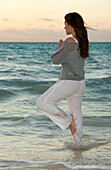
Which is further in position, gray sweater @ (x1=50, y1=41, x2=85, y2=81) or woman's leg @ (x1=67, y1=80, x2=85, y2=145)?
woman's leg @ (x1=67, y1=80, x2=85, y2=145)

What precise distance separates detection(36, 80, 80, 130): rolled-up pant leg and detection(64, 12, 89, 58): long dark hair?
455mm

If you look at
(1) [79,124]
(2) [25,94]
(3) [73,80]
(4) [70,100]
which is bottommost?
(2) [25,94]

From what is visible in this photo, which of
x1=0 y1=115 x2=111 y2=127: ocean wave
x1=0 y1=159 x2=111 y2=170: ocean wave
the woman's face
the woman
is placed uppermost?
the woman's face

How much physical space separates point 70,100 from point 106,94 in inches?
295

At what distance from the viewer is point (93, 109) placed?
9258mm

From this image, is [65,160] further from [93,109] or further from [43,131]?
[93,109]

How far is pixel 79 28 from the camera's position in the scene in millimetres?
4875

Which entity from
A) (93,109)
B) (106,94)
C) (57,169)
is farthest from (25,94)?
(57,169)

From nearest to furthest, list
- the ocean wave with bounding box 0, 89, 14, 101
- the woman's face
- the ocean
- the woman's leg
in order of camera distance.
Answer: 1. the ocean
2. the woman's face
3. the woman's leg
4. the ocean wave with bounding box 0, 89, 14, 101

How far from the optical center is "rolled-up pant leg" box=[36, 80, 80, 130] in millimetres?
4961

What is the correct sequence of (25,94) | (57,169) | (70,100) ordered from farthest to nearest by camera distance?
(25,94) → (70,100) → (57,169)

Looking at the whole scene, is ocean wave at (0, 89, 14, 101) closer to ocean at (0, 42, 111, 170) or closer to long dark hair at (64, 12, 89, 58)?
ocean at (0, 42, 111, 170)

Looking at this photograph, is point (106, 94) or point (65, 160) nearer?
point (65, 160)

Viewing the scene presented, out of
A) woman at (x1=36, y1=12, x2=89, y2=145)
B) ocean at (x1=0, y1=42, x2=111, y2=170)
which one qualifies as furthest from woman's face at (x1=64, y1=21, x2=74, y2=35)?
ocean at (x1=0, y1=42, x2=111, y2=170)
